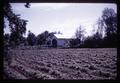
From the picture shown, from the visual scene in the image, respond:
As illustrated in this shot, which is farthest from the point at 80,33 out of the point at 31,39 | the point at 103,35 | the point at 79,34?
the point at 31,39

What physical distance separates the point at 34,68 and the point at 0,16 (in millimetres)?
1320

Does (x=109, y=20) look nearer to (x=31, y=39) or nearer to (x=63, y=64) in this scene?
(x=63, y=64)

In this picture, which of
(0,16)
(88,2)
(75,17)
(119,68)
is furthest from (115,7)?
(0,16)

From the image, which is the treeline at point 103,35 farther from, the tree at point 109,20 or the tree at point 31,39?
the tree at point 31,39

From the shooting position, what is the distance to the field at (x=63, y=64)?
465cm

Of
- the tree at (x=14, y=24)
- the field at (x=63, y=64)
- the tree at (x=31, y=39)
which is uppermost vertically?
the tree at (x=14, y=24)

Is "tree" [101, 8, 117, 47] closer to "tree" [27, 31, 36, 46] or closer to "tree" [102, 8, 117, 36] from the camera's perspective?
"tree" [102, 8, 117, 36]

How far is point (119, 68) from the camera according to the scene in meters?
4.66

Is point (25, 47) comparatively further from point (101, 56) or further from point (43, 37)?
point (101, 56)

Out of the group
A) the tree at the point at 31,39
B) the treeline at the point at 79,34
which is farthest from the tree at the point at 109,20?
the tree at the point at 31,39

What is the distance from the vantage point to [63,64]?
4.73 m

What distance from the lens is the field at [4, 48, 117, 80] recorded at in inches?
183

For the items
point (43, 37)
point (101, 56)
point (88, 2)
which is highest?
point (88, 2)

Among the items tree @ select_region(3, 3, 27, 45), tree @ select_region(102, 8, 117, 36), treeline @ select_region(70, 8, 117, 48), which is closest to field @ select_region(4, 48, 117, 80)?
treeline @ select_region(70, 8, 117, 48)
